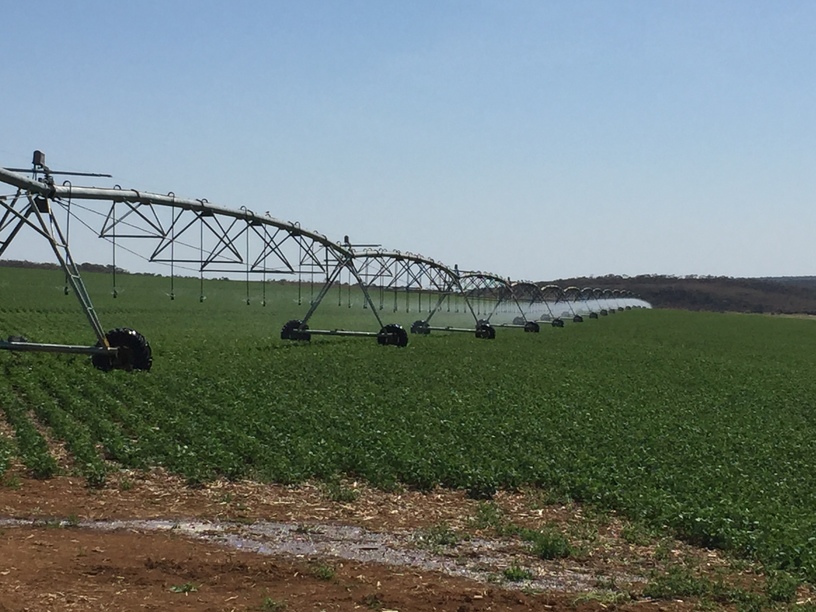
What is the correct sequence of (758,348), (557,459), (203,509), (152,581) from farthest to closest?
(758,348), (557,459), (203,509), (152,581)

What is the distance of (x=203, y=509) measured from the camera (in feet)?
35.3

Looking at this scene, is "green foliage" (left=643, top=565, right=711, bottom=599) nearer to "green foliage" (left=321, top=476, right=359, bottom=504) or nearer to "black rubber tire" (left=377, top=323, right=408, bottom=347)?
"green foliage" (left=321, top=476, right=359, bottom=504)

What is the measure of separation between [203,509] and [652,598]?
5.47 meters

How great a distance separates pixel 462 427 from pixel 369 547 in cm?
685

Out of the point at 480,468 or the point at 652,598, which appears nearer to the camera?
the point at 652,598

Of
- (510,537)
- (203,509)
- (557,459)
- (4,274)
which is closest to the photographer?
(510,537)

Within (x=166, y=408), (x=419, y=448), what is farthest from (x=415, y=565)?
(x=166, y=408)

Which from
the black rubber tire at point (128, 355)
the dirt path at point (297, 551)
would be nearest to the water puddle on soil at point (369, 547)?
the dirt path at point (297, 551)

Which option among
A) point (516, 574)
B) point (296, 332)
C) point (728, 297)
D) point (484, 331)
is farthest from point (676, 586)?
point (728, 297)

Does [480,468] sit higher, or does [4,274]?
[4,274]

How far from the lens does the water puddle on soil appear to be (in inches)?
333

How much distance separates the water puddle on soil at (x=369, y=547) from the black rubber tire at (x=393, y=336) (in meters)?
27.1

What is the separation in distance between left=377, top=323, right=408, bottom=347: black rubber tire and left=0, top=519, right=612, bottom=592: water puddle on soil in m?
27.1

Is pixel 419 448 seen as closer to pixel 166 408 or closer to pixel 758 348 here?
pixel 166 408
